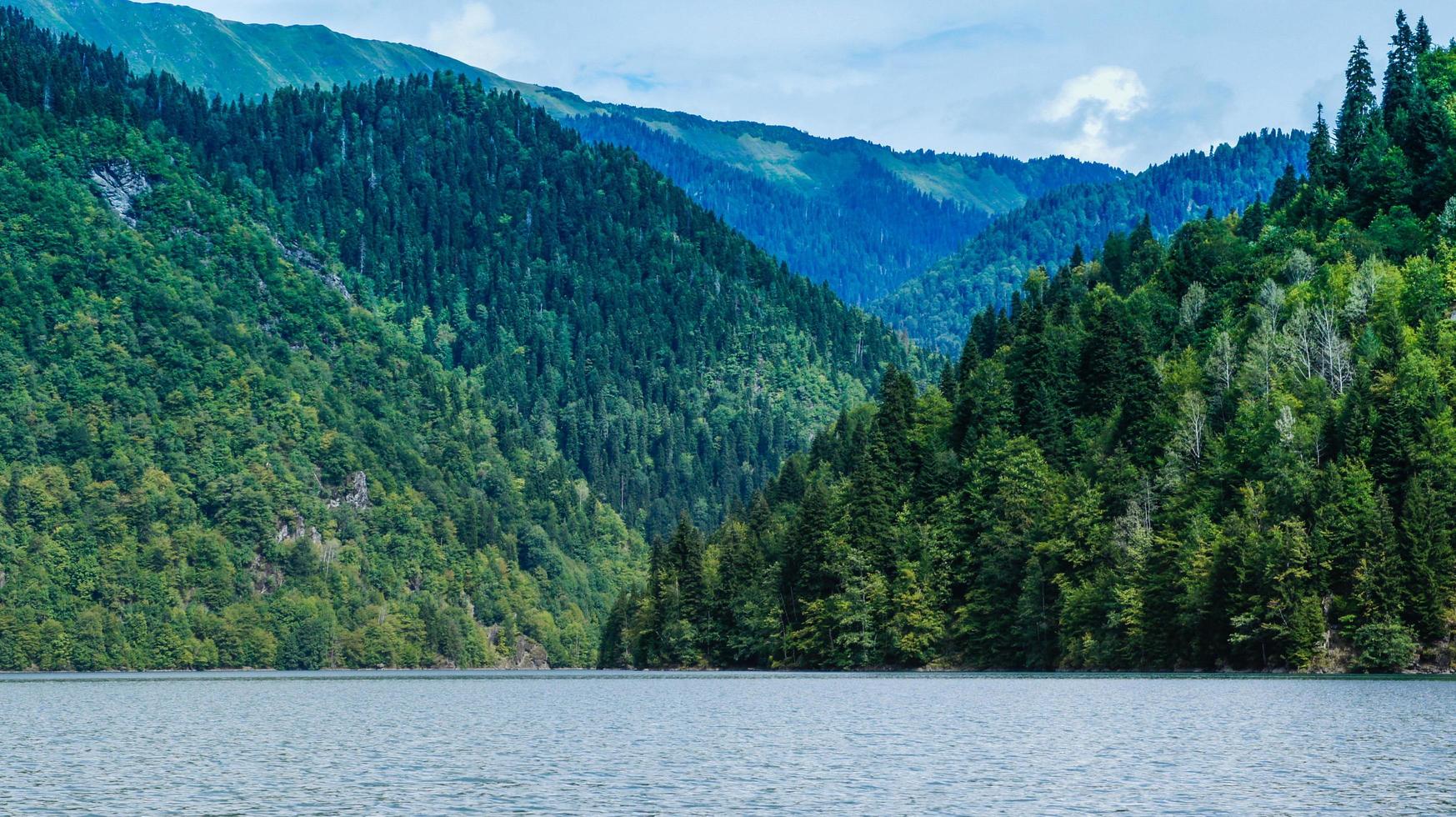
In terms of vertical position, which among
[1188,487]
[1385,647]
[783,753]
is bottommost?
[783,753]

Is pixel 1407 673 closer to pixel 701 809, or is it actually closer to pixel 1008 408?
pixel 1008 408

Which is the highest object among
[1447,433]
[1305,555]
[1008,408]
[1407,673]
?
[1008,408]

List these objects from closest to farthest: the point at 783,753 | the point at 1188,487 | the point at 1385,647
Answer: the point at 783,753 < the point at 1385,647 < the point at 1188,487

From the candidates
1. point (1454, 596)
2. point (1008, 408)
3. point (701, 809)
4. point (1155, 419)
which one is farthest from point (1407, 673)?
point (701, 809)

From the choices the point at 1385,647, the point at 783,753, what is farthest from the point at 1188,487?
the point at 783,753

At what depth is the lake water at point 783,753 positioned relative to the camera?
53750 millimetres

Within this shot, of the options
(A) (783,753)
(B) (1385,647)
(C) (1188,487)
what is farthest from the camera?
(C) (1188,487)

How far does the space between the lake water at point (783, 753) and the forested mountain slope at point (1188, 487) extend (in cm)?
1439

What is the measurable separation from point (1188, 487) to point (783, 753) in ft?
286

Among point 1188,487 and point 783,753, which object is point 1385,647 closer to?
point 1188,487

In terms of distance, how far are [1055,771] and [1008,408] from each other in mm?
122877

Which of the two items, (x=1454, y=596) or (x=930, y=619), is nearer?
(x=1454, y=596)

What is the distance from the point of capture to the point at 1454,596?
123 metres

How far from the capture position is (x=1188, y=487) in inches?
5851
